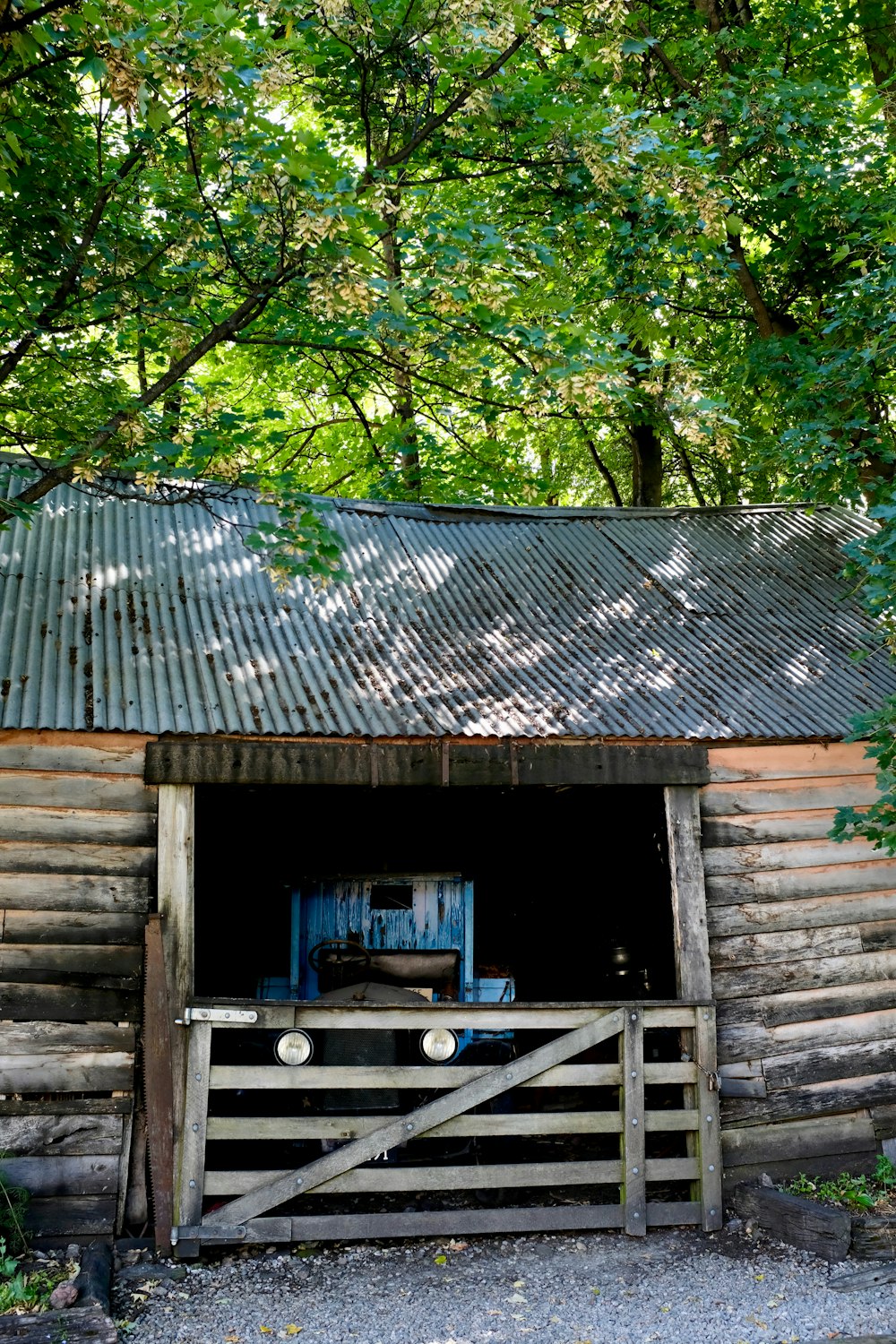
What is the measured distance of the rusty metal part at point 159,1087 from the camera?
6.45m

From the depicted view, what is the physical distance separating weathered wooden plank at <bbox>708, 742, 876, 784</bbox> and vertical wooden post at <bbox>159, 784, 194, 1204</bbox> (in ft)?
11.7

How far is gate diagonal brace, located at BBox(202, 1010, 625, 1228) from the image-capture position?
6.63 metres

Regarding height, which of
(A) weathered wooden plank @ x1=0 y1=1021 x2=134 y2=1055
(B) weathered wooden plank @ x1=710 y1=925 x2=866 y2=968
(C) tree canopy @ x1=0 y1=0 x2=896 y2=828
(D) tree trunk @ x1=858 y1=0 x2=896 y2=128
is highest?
(D) tree trunk @ x1=858 y1=0 x2=896 y2=128

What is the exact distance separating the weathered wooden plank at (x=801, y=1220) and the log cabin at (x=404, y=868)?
28cm

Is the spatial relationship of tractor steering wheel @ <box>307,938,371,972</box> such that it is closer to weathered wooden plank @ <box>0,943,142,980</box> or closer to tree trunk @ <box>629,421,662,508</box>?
weathered wooden plank @ <box>0,943,142,980</box>

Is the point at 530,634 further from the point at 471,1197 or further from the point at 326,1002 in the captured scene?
the point at 471,1197

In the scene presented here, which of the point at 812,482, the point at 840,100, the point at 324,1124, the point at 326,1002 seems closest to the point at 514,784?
the point at 326,1002

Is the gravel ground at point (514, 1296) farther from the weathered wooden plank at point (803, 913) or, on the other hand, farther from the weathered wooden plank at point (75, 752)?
the weathered wooden plank at point (75, 752)

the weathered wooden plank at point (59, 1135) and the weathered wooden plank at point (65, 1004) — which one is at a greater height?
the weathered wooden plank at point (65, 1004)

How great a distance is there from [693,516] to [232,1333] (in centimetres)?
858

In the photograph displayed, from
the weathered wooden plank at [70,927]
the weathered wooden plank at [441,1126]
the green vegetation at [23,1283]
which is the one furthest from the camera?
the weathered wooden plank at [441,1126]

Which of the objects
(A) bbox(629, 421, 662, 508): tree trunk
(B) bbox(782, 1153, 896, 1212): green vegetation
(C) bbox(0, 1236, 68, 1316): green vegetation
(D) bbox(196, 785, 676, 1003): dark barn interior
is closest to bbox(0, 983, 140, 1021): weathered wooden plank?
(C) bbox(0, 1236, 68, 1316): green vegetation

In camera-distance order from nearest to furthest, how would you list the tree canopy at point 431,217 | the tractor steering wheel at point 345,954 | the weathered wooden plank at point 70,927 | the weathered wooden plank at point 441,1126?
the tree canopy at point 431,217 → the weathered wooden plank at point 70,927 → the weathered wooden plank at point 441,1126 → the tractor steering wheel at point 345,954

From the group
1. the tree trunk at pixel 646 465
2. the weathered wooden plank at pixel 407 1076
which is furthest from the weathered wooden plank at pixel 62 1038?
the tree trunk at pixel 646 465
